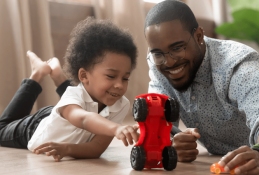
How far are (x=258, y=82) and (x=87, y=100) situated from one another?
2.30 feet

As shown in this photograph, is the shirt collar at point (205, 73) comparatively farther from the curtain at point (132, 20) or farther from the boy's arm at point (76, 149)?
the curtain at point (132, 20)

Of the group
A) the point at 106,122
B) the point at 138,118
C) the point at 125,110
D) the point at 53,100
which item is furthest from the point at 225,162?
the point at 53,100

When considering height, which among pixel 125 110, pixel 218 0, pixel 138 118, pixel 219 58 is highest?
pixel 218 0

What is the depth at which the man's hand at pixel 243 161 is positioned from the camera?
81cm

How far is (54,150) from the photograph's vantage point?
1.13m

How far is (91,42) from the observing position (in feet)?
4.58

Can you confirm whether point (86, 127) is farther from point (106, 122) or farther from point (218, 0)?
point (218, 0)

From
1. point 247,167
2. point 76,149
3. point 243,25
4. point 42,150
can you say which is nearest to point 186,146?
point 247,167

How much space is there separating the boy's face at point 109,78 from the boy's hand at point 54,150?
0.29m

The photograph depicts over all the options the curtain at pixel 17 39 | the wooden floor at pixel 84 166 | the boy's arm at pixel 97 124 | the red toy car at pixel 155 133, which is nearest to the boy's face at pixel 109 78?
the boy's arm at pixel 97 124

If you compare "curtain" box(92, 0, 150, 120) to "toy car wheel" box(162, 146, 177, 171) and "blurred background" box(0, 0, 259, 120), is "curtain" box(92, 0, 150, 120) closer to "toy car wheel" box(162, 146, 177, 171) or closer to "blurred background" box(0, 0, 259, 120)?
"blurred background" box(0, 0, 259, 120)

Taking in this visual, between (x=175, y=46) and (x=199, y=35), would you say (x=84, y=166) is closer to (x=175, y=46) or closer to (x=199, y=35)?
(x=175, y=46)

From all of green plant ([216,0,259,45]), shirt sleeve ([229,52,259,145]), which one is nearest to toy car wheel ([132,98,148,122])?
shirt sleeve ([229,52,259,145])

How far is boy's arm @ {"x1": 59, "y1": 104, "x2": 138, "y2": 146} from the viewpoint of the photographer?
0.88 meters
